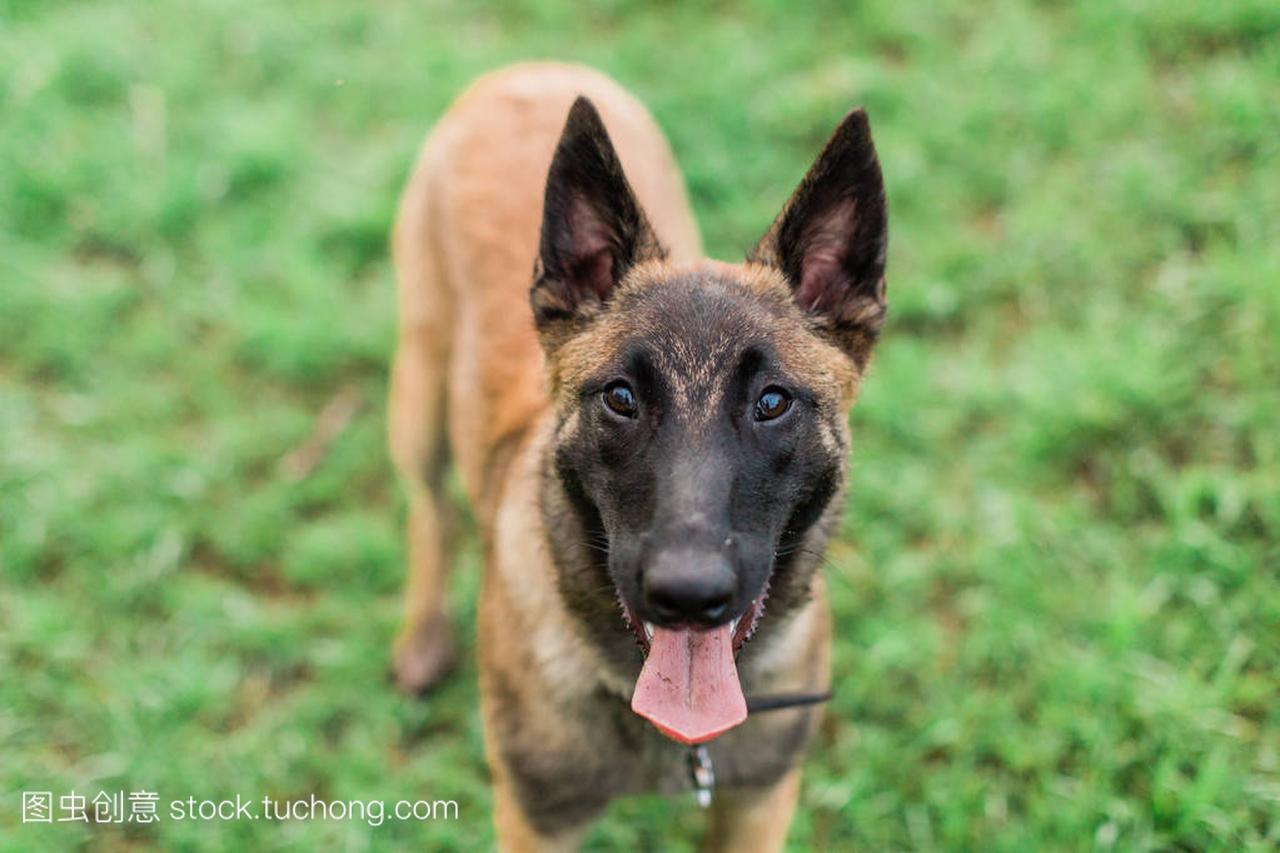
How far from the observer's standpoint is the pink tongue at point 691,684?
8.93ft

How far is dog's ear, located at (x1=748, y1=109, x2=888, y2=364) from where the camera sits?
3.01 meters

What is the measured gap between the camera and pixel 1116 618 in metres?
4.14

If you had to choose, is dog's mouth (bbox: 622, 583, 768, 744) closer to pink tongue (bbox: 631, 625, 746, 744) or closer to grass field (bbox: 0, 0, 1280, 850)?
pink tongue (bbox: 631, 625, 746, 744)

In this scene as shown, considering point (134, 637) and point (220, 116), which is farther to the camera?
point (220, 116)

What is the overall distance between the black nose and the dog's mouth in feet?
0.81

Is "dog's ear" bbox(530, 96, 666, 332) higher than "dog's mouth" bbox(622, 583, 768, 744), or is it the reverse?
"dog's ear" bbox(530, 96, 666, 332)

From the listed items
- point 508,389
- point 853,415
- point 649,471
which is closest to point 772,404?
point 649,471

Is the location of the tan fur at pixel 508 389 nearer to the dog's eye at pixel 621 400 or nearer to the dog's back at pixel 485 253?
the dog's back at pixel 485 253

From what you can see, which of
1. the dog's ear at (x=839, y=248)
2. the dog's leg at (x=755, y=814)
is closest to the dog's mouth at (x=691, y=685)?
the dog's leg at (x=755, y=814)

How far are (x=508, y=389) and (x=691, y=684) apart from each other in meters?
1.39

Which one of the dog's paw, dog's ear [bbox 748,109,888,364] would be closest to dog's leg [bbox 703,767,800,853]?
dog's ear [bbox 748,109,888,364]

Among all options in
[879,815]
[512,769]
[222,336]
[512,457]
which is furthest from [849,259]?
[222,336]

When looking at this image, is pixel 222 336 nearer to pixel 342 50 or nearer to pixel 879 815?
pixel 342 50

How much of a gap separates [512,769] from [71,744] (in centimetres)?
217
